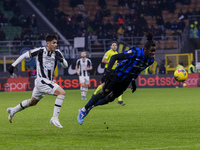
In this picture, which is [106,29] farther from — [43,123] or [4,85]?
[43,123]

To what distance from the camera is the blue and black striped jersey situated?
30.3 feet

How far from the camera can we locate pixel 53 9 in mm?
40594

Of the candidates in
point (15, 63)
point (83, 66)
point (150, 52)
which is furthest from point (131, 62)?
point (83, 66)

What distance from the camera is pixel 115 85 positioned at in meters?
9.77

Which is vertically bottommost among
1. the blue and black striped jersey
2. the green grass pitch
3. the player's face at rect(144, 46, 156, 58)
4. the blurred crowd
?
the green grass pitch

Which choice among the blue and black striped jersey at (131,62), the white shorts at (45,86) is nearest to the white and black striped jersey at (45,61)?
the white shorts at (45,86)

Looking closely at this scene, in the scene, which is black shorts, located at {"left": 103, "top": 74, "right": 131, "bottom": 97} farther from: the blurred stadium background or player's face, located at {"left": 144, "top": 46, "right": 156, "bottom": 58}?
the blurred stadium background

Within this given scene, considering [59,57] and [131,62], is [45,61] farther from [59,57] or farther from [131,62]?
[131,62]

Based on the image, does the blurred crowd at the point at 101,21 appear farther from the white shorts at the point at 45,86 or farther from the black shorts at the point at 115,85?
the black shorts at the point at 115,85

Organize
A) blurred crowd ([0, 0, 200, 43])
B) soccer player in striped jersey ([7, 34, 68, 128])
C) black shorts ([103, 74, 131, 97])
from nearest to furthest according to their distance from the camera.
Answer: black shorts ([103, 74, 131, 97]), soccer player in striped jersey ([7, 34, 68, 128]), blurred crowd ([0, 0, 200, 43])

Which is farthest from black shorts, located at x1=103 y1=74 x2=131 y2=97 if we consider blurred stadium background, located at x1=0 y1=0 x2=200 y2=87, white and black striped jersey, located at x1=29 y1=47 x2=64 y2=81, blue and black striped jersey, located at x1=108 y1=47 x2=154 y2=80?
blurred stadium background, located at x1=0 y1=0 x2=200 y2=87

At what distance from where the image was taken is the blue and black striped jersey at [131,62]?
9.23 meters

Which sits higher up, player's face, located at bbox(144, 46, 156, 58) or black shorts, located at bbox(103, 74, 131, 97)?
player's face, located at bbox(144, 46, 156, 58)

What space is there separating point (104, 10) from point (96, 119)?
29.4 metres
